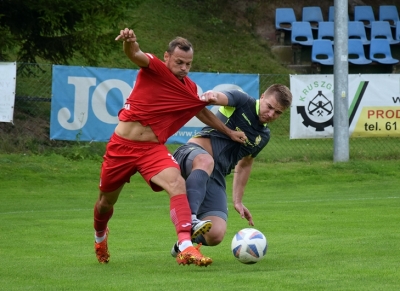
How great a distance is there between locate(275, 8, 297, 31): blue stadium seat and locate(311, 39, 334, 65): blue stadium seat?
1875 millimetres

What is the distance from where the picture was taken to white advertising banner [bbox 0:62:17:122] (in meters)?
16.2

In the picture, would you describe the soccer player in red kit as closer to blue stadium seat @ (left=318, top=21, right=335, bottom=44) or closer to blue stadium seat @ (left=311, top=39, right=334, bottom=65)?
blue stadium seat @ (left=311, top=39, right=334, bottom=65)

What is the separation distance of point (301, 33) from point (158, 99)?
21.6 meters

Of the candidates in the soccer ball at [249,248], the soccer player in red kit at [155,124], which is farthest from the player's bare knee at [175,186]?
the soccer ball at [249,248]

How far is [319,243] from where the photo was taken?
904 centimetres

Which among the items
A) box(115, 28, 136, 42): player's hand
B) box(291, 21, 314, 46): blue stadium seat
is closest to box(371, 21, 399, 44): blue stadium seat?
box(291, 21, 314, 46): blue stadium seat

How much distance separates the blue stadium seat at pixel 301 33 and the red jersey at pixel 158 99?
21115mm

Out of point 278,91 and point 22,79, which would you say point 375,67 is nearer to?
point 22,79

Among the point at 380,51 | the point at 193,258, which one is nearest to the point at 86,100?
the point at 193,258

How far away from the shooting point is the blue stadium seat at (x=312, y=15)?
98.3 feet

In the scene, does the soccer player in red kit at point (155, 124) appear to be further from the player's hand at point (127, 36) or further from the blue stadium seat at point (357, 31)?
the blue stadium seat at point (357, 31)

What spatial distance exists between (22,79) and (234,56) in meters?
8.87

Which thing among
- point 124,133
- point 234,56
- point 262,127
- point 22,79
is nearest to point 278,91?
point 262,127

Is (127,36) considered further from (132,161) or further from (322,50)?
(322,50)
